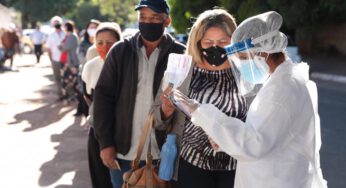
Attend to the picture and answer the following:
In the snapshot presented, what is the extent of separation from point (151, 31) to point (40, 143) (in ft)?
16.0

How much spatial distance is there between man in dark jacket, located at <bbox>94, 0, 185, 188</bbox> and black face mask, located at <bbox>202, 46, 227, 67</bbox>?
47cm

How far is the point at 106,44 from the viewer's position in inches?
184

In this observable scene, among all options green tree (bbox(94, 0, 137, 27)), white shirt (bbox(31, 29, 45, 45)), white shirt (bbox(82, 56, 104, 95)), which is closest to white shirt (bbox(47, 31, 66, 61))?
white shirt (bbox(82, 56, 104, 95))

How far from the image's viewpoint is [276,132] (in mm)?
2154

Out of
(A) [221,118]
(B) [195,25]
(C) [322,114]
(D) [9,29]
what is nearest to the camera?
(A) [221,118]

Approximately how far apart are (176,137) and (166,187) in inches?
12.3

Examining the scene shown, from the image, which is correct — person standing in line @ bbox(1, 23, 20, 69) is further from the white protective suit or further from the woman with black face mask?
the white protective suit

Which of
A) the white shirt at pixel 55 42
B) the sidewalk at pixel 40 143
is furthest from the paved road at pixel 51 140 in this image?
the white shirt at pixel 55 42

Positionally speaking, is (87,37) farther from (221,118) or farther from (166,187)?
(221,118)

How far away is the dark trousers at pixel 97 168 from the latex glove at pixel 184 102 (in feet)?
5.63

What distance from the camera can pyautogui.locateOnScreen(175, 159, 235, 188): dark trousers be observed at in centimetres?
292

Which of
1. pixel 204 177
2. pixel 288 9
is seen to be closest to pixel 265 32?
pixel 204 177

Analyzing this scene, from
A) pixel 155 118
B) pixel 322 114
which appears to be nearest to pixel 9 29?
pixel 322 114

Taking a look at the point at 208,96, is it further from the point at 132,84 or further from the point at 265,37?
the point at 265,37
